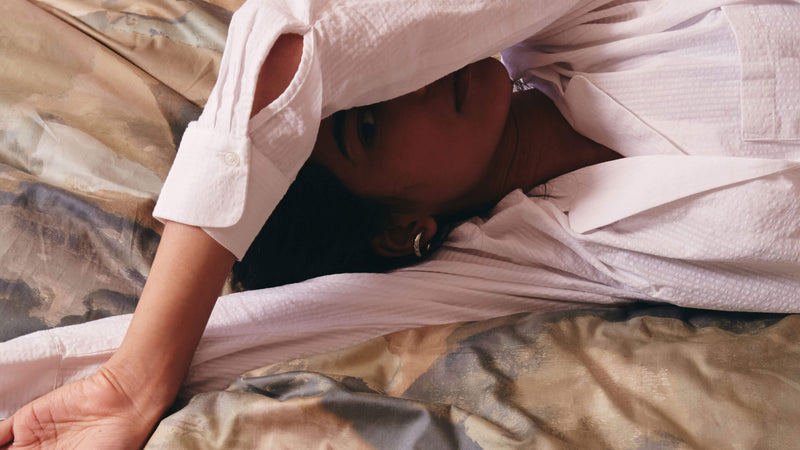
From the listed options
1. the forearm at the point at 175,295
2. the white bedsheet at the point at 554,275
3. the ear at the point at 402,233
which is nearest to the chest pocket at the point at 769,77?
the white bedsheet at the point at 554,275

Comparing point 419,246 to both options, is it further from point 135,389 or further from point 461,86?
point 135,389

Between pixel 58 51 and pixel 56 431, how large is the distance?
25.6 inches

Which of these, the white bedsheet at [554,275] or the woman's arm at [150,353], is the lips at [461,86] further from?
the woman's arm at [150,353]

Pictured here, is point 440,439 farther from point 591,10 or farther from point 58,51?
point 58,51

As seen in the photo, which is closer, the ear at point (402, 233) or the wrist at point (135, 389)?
the wrist at point (135, 389)

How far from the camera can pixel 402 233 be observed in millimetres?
953

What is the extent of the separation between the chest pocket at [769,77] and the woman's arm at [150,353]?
0.53 meters

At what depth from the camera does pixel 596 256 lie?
877 mm

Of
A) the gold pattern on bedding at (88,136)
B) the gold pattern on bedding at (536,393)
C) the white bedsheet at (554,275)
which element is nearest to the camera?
the gold pattern on bedding at (536,393)

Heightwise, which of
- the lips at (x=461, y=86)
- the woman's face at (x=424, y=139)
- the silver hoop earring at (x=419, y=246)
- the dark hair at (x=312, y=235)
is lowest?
the silver hoop earring at (x=419, y=246)

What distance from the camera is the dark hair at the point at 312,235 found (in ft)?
2.89

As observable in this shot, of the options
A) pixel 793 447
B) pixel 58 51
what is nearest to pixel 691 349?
pixel 793 447

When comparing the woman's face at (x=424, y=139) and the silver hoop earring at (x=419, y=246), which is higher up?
the woman's face at (x=424, y=139)

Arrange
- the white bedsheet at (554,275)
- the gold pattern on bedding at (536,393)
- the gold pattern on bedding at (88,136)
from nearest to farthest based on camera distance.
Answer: the gold pattern on bedding at (536,393)
the white bedsheet at (554,275)
the gold pattern on bedding at (88,136)
